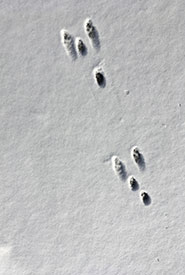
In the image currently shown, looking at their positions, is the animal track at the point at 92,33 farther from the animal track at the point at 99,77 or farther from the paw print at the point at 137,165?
the paw print at the point at 137,165

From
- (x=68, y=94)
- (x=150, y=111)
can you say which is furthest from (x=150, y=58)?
(x=68, y=94)

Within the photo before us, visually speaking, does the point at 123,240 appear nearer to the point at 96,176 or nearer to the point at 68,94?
the point at 96,176

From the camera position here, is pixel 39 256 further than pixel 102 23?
Yes

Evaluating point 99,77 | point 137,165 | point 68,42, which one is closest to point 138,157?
point 137,165

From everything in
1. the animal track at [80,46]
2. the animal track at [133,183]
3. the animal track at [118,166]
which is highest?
the animal track at [80,46]

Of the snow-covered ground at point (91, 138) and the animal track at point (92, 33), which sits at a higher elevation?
the animal track at point (92, 33)

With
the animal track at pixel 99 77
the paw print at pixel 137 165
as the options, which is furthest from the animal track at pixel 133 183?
the animal track at pixel 99 77
